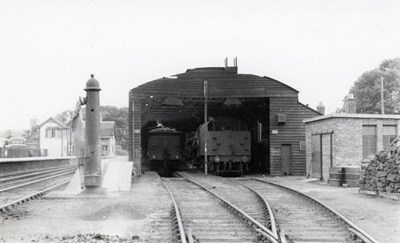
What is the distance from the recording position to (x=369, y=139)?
19828mm

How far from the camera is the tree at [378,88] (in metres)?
51.1

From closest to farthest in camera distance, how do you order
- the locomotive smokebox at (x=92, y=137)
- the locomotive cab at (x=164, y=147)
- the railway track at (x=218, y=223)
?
the railway track at (x=218, y=223) < the locomotive smokebox at (x=92, y=137) < the locomotive cab at (x=164, y=147)

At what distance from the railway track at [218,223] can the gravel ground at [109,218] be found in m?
0.70

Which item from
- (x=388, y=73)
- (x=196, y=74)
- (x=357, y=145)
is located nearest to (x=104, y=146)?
(x=388, y=73)

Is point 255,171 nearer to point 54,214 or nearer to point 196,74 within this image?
point 196,74

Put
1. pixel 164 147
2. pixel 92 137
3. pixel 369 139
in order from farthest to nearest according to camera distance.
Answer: pixel 164 147 < pixel 369 139 < pixel 92 137

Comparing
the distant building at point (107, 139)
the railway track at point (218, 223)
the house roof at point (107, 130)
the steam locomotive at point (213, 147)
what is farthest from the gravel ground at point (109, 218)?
the house roof at point (107, 130)

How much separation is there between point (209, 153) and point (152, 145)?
5.55m

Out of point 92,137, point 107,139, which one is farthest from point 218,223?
point 107,139

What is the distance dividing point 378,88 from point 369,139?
36.3m

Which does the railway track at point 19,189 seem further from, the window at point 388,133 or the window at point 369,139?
the window at point 388,133

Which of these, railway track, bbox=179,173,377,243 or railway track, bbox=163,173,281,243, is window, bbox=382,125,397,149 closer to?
railway track, bbox=179,173,377,243

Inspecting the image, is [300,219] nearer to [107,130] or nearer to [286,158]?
[286,158]

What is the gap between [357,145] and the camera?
19.7 metres
